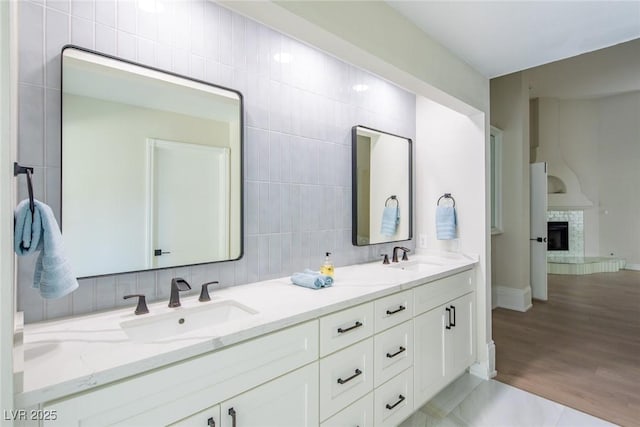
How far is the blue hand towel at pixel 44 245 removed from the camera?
0.84 metres

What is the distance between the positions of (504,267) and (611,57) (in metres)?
3.29

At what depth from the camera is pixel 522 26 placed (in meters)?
1.91

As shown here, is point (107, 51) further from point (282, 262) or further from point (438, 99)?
point (438, 99)

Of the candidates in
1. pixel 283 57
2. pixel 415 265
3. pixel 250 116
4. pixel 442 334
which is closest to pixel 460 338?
pixel 442 334

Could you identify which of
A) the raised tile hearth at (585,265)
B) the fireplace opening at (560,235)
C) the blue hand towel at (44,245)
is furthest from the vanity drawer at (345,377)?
the fireplace opening at (560,235)

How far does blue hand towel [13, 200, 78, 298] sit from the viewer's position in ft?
2.77

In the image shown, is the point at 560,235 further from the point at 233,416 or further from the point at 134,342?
the point at 134,342

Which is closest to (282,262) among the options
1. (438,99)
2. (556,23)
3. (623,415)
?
(438,99)

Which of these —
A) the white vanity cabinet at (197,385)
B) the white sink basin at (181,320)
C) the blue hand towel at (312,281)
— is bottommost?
the white vanity cabinet at (197,385)

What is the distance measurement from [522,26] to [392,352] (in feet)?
6.45

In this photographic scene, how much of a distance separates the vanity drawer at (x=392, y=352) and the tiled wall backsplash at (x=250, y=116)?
0.64 m

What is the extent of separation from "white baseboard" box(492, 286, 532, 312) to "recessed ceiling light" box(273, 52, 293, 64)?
12.6 ft

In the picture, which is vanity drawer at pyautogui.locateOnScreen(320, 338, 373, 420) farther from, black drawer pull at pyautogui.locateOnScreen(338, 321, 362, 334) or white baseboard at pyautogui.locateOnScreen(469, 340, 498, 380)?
white baseboard at pyautogui.locateOnScreen(469, 340, 498, 380)

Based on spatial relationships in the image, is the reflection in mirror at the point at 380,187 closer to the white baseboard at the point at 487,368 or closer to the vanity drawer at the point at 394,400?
the vanity drawer at the point at 394,400
